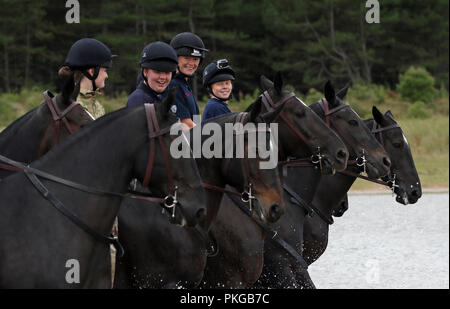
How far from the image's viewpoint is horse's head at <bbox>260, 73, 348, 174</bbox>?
19.4 feet

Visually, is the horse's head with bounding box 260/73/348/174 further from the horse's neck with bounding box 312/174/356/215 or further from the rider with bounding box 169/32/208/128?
the horse's neck with bounding box 312/174/356/215

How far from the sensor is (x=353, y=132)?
6902 millimetres

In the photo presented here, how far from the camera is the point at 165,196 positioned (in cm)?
452

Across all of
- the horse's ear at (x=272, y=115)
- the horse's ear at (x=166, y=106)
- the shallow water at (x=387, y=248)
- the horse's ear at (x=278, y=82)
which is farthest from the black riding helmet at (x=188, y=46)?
the shallow water at (x=387, y=248)

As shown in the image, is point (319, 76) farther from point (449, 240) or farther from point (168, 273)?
point (168, 273)

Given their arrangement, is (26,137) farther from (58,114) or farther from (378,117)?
(378,117)

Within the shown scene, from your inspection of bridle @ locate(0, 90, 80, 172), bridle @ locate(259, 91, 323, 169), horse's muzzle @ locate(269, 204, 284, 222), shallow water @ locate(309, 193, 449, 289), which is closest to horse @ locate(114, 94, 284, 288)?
horse's muzzle @ locate(269, 204, 284, 222)

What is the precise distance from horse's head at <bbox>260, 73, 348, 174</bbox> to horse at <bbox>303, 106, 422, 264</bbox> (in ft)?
4.07

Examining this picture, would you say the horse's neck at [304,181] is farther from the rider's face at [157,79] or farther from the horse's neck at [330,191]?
the rider's face at [157,79]

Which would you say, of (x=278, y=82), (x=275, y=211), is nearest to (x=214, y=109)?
(x=278, y=82)

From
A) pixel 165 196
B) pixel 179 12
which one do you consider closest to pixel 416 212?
pixel 165 196

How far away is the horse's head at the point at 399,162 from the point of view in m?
7.88

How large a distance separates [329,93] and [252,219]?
1562 mm
